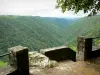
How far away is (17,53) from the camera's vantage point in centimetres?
535

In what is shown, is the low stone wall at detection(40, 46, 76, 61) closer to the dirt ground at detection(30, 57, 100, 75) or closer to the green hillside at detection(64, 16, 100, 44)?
the dirt ground at detection(30, 57, 100, 75)

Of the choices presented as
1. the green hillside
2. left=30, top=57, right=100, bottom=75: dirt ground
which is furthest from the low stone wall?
the green hillside

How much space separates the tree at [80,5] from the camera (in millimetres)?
6887

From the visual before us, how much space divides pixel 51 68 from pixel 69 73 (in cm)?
79

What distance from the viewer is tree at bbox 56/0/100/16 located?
689 centimetres

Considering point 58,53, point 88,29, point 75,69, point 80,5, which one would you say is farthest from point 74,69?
point 88,29

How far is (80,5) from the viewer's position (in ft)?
23.3

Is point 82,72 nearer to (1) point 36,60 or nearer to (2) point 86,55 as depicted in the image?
(2) point 86,55

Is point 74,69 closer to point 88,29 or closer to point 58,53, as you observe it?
point 58,53

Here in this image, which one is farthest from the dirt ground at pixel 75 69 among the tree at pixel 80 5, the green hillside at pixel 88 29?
the green hillside at pixel 88 29

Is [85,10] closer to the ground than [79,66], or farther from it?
farther from it

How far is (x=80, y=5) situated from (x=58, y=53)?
2675 millimetres

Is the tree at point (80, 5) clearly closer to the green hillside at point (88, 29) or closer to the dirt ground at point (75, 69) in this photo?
the dirt ground at point (75, 69)

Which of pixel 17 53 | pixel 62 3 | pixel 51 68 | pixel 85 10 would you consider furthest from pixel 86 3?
pixel 17 53
